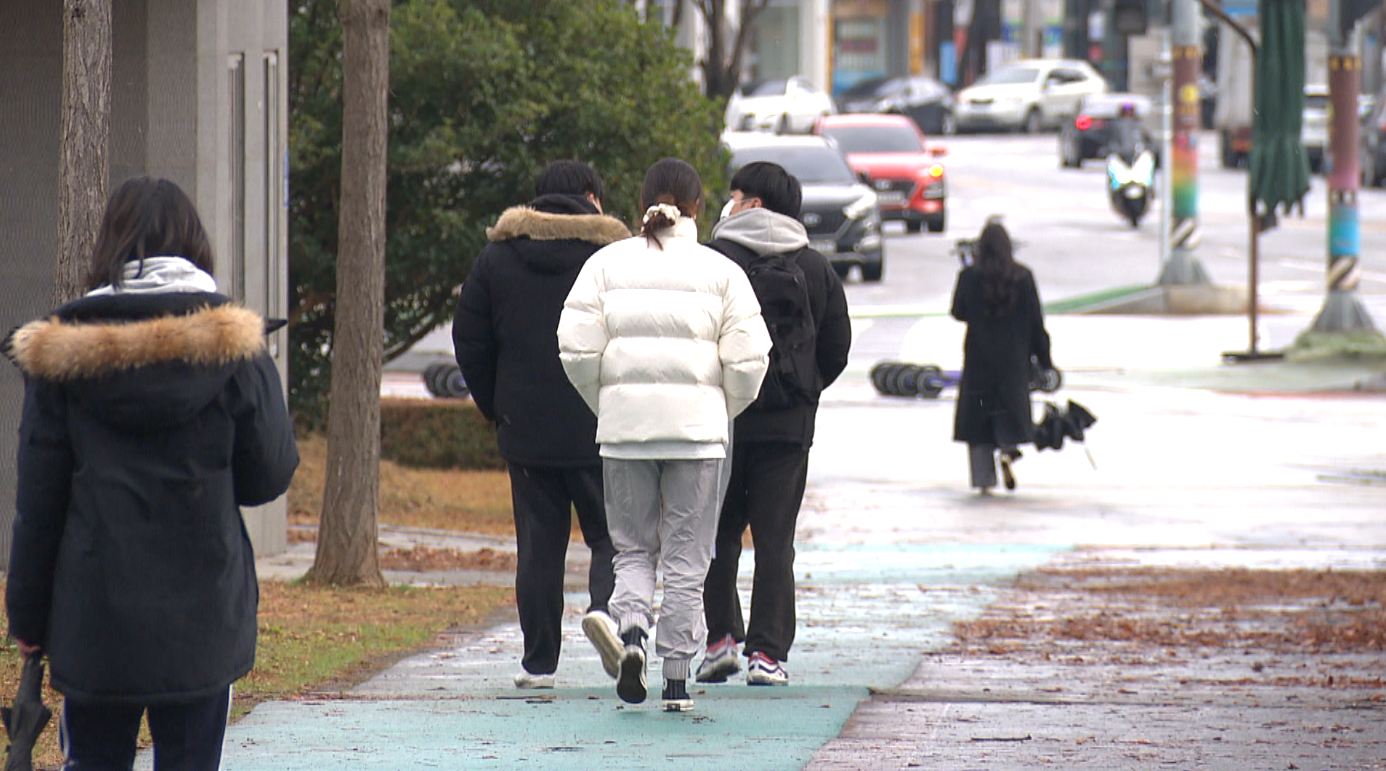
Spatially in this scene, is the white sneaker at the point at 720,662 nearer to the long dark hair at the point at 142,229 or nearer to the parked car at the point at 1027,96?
the long dark hair at the point at 142,229

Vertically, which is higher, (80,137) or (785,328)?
(80,137)

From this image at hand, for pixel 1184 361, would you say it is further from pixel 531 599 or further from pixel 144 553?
pixel 144 553

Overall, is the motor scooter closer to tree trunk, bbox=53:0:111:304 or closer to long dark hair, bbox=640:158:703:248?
tree trunk, bbox=53:0:111:304

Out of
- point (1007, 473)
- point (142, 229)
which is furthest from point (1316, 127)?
point (142, 229)

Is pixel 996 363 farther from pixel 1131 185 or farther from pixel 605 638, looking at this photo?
pixel 1131 185

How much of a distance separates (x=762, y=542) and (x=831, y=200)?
22345mm

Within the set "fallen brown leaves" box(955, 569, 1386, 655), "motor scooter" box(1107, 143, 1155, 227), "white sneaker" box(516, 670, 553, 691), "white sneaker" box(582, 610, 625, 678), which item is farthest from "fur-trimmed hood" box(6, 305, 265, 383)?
"motor scooter" box(1107, 143, 1155, 227)

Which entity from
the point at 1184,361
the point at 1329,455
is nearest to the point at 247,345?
the point at 1329,455

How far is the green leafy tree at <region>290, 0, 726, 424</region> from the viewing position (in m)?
14.4

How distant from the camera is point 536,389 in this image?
24.8ft

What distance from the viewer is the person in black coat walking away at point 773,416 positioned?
7.50m

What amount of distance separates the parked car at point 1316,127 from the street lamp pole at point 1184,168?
16.3 meters

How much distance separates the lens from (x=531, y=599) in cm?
759

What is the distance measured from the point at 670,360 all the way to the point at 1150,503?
9.06 meters
